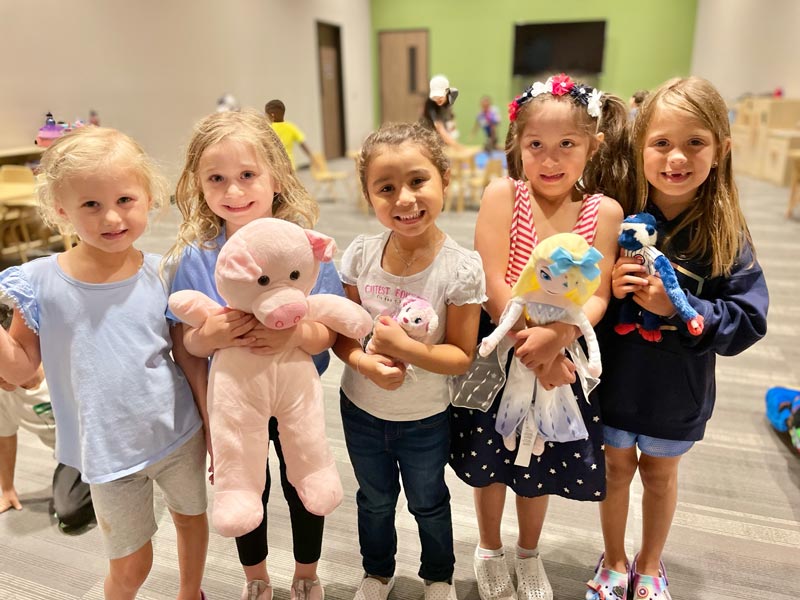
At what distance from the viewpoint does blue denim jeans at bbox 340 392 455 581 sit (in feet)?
4.18

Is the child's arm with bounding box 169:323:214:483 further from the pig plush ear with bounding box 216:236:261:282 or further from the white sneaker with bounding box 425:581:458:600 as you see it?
the white sneaker with bounding box 425:581:458:600

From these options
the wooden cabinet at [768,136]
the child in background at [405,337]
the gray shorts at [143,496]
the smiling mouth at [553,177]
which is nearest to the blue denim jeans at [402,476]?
the child in background at [405,337]

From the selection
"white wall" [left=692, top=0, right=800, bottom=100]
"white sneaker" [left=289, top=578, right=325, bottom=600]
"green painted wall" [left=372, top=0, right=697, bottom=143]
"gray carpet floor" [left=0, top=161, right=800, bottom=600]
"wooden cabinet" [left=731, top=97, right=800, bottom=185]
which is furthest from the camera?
"green painted wall" [left=372, top=0, right=697, bottom=143]

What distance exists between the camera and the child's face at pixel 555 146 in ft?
3.76

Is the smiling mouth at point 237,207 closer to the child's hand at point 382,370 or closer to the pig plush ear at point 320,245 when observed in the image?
the pig plush ear at point 320,245

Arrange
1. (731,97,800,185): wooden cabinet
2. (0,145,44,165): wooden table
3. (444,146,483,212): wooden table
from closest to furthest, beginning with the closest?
(0,145,44,165): wooden table, (444,146,483,212): wooden table, (731,97,800,185): wooden cabinet

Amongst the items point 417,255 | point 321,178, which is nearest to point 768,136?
point 321,178

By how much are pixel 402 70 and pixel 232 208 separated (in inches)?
424

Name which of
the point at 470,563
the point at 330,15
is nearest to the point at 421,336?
the point at 470,563

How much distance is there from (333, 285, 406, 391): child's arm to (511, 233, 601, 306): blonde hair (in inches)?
11.6

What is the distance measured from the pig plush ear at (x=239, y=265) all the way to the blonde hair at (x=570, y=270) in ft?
1.63

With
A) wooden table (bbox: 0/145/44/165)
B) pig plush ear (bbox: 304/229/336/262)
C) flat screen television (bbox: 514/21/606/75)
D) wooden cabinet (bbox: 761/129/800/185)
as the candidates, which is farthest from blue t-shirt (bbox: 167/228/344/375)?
flat screen television (bbox: 514/21/606/75)

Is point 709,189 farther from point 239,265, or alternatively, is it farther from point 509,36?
point 509,36

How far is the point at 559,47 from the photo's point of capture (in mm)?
10062
